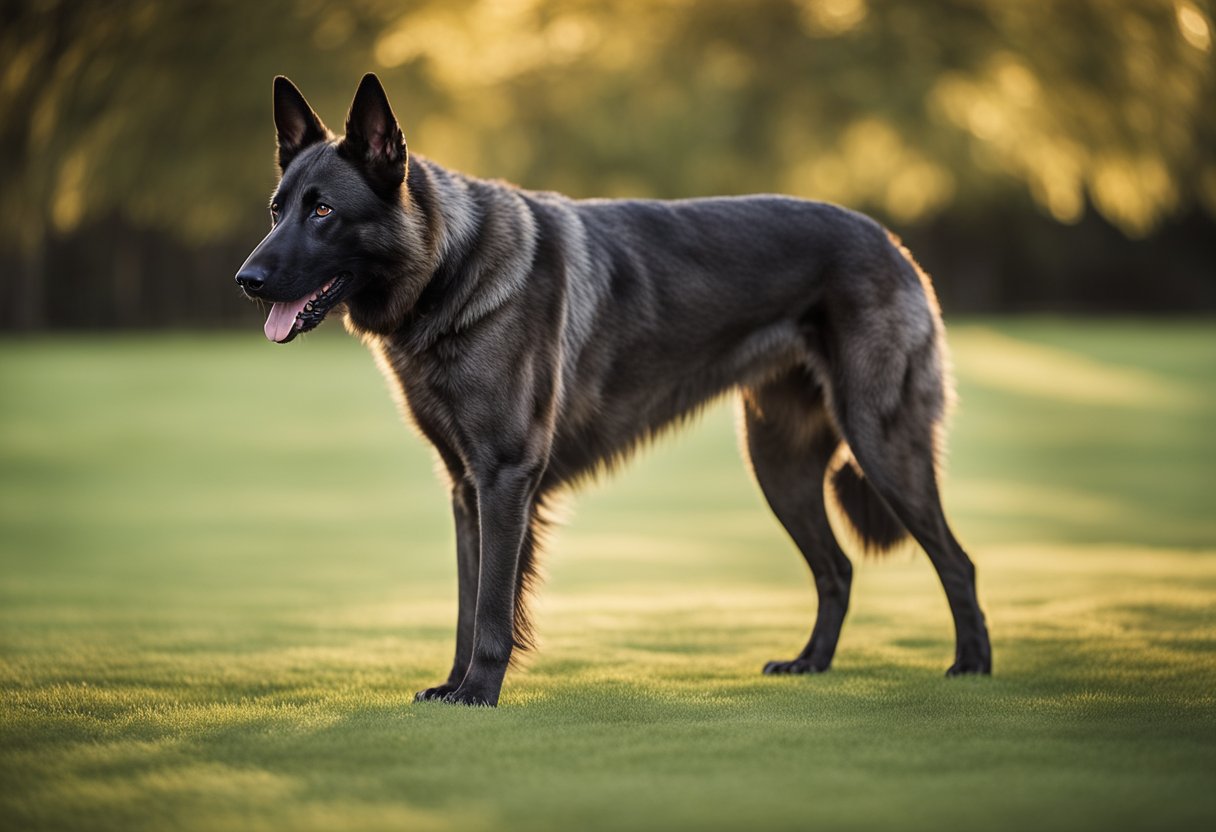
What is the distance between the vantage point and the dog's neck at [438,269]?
470 cm

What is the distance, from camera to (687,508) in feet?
46.1

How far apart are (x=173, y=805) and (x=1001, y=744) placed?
7.02ft

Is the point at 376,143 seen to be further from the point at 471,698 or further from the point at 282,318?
the point at 471,698

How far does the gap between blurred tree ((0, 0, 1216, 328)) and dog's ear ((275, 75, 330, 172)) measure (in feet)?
16.4

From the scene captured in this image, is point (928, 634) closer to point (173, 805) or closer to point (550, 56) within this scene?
point (173, 805)

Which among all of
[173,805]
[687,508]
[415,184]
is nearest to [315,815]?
[173,805]

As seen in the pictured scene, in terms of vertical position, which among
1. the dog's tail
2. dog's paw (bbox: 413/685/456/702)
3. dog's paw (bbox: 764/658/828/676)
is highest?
the dog's tail

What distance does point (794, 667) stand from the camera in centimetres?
549

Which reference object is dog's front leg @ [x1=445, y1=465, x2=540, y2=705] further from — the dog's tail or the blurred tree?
the blurred tree

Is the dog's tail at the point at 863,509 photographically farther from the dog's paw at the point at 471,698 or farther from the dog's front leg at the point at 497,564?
the dog's paw at the point at 471,698

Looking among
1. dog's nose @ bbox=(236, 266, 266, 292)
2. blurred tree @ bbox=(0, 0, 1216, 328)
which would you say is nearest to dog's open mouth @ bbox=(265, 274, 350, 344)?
dog's nose @ bbox=(236, 266, 266, 292)

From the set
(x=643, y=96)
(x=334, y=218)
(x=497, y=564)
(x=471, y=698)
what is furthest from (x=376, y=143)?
(x=643, y=96)

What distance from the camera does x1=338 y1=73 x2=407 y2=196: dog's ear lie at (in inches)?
180

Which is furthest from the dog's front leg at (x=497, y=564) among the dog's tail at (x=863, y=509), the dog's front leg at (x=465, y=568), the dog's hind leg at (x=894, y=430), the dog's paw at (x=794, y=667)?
the dog's tail at (x=863, y=509)
